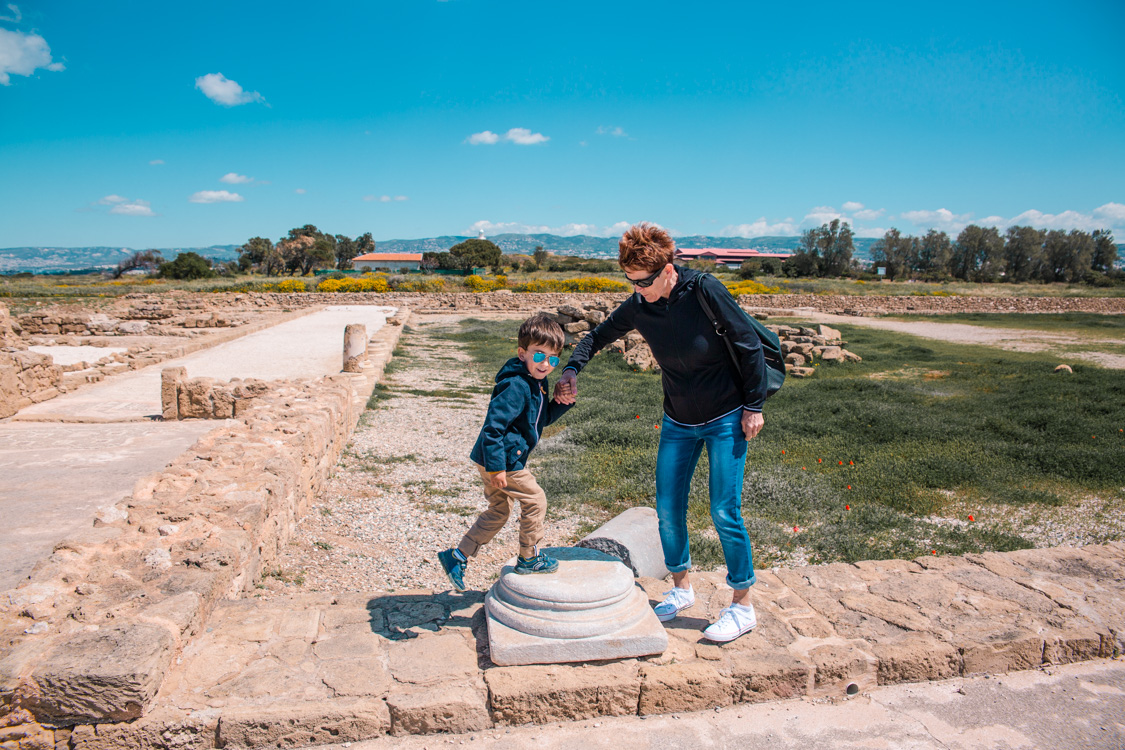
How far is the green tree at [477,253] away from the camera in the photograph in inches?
2977

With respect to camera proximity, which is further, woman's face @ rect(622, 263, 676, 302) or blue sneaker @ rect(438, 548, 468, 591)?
blue sneaker @ rect(438, 548, 468, 591)

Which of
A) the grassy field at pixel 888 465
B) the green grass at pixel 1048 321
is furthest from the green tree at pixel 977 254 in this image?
the grassy field at pixel 888 465

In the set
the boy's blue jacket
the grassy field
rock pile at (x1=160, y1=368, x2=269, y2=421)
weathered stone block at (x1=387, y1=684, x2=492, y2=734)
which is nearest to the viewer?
weathered stone block at (x1=387, y1=684, x2=492, y2=734)

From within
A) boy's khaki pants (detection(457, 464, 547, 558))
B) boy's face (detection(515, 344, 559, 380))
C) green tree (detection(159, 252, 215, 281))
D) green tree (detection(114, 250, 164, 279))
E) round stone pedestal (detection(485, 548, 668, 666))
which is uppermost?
green tree (detection(114, 250, 164, 279))

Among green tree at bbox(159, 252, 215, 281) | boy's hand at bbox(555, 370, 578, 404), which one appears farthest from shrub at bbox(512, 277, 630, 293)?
boy's hand at bbox(555, 370, 578, 404)

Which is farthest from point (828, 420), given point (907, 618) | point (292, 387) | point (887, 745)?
point (292, 387)

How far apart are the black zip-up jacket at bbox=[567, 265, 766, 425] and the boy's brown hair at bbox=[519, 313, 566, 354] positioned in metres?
0.39

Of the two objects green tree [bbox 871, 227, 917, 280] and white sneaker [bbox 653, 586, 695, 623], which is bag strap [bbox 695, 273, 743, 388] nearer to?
white sneaker [bbox 653, 586, 695, 623]

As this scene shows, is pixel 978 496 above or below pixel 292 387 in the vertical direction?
below

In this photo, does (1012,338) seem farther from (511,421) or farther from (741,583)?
(511,421)

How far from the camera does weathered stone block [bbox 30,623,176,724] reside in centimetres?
216

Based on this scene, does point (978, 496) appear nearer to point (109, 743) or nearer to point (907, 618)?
point (907, 618)

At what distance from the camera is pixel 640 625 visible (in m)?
2.72

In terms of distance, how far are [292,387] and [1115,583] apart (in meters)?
8.00
